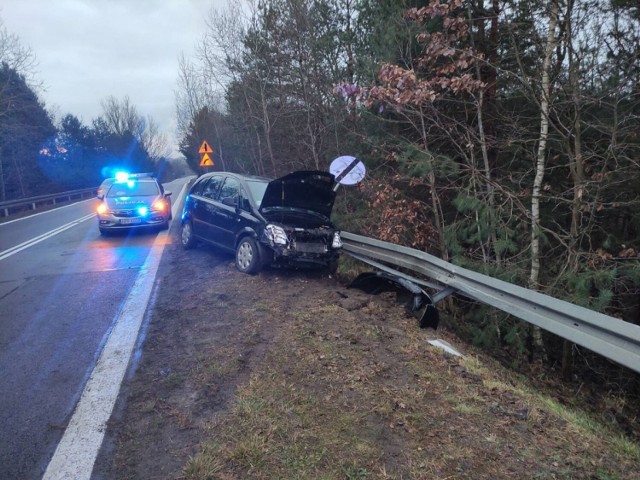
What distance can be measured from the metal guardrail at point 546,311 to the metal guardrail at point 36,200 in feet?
81.7

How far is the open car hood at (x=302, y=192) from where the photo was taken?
284 inches

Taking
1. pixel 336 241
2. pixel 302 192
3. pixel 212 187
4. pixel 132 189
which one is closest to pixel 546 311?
pixel 336 241

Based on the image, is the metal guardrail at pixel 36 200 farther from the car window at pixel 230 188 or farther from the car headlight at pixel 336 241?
the car headlight at pixel 336 241

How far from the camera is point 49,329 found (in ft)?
17.2

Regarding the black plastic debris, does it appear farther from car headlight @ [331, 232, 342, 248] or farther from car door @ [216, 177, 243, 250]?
car door @ [216, 177, 243, 250]

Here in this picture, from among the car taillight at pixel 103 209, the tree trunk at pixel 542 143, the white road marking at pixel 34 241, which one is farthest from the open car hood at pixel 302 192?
the white road marking at pixel 34 241

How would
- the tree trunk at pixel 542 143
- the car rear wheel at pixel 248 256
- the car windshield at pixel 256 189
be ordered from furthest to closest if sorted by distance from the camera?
the car windshield at pixel 256 189, the car rear wheel at pixel 248 256, the tree trunk at pixel 542 143

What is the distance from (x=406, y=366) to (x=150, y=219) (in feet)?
34.3

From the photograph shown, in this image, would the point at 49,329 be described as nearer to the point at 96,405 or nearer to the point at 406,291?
the point at 96,405

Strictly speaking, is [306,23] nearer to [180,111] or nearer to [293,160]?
[293,160]

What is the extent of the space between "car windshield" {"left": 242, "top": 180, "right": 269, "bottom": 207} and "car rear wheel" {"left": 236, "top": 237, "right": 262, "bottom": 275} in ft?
2.42

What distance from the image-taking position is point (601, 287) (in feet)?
19.1

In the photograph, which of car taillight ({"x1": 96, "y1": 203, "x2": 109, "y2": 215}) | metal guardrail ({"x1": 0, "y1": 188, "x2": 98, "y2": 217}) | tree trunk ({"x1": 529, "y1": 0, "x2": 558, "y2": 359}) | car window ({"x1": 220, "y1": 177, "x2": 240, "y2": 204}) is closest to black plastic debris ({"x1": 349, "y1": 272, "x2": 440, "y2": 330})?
tree trunk ({"x1": 529, "y1": 0, "x2": 558, "y2": 359})

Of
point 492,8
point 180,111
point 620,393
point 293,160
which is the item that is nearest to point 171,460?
point 620,393
